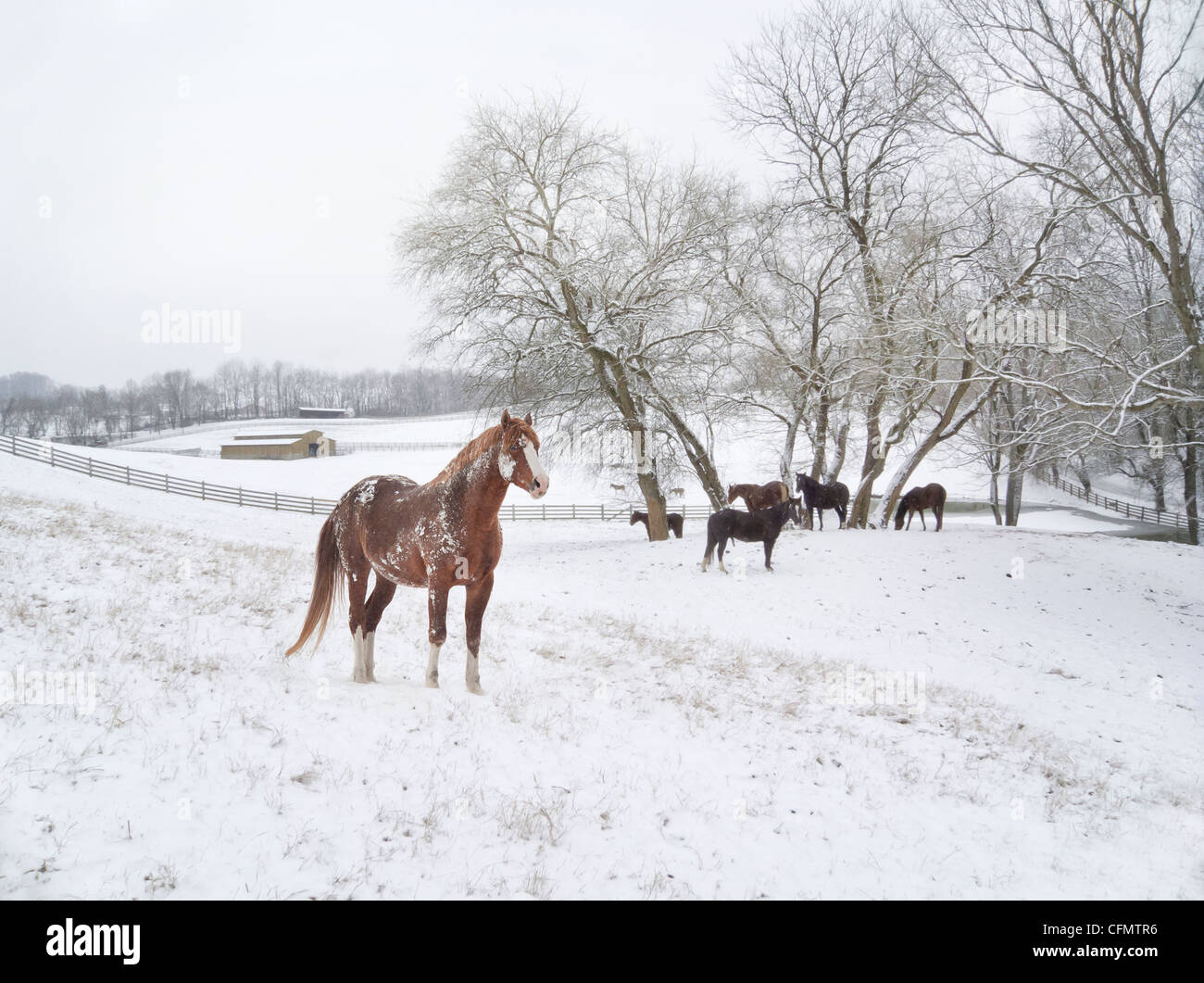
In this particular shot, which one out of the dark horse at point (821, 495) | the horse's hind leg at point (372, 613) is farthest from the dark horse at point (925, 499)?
the horse's hind leg at point (372, 613)

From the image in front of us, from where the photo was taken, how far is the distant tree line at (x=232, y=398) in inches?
2557

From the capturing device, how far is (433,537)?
5.36 metres

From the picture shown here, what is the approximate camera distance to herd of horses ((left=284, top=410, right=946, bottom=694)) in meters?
5.23

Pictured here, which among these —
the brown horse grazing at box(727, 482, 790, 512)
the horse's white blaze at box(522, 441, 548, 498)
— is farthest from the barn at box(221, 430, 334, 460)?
the horse's white blaze at box(522, 441, 548, 498)

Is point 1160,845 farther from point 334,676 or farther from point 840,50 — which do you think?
point 840,50

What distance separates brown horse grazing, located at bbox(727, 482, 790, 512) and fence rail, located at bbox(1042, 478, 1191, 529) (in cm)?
3031

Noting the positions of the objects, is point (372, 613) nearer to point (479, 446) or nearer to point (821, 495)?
point (479, 446)

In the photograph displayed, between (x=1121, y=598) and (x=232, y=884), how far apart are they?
15.9 meters

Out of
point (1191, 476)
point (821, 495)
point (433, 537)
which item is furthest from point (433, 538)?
point (1191, 476)

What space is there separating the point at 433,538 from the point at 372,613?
46.7 inches

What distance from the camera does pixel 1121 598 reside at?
512 inches

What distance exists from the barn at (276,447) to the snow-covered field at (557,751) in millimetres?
42966

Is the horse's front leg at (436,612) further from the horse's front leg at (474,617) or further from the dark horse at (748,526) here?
the dark horse at (748,526)

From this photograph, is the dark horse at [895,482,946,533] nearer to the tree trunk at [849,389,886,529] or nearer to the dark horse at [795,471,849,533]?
the tree trunk at [849,389,886,529]
